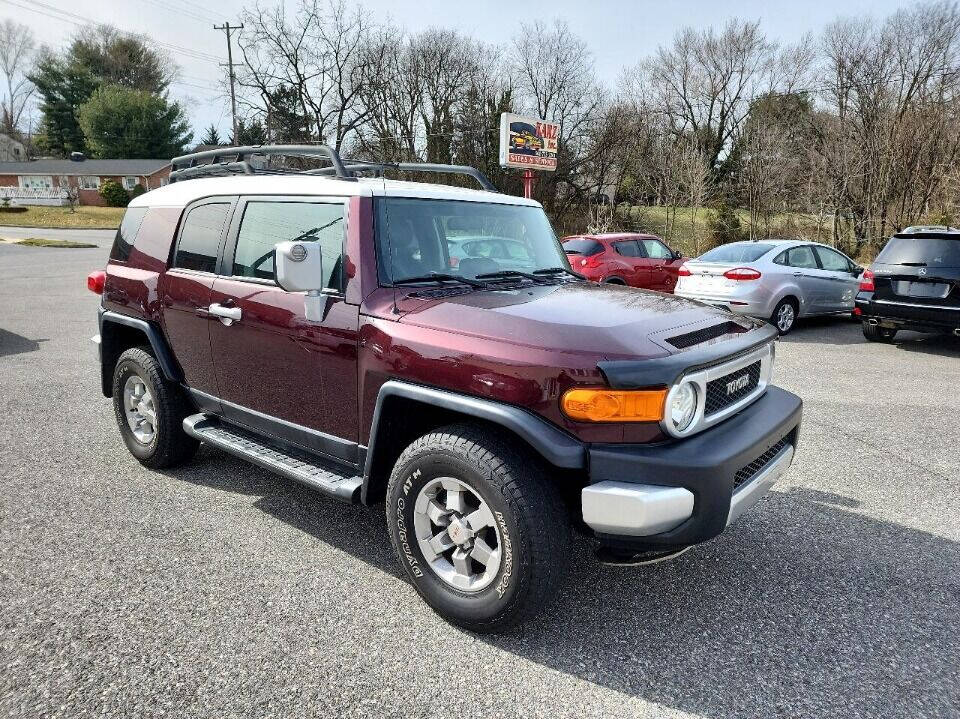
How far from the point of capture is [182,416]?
14.1 feet

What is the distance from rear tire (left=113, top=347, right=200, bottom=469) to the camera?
4.25 meters

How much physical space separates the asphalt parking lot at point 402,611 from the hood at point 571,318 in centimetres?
126

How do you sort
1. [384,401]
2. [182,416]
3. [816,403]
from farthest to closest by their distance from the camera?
[816,403], [182,416], [384,401]

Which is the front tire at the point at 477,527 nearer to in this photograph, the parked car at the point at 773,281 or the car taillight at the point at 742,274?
the parked car at the point at 773,281

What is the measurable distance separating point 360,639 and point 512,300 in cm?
164

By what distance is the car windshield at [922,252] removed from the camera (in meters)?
8.16

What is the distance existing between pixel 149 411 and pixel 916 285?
29.5ft

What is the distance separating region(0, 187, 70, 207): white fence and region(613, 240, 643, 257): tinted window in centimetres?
6741

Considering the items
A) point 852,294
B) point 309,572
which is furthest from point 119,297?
point 852,294

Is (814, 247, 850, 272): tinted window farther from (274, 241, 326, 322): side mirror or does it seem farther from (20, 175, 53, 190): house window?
(20, 175, 53, 190): house window

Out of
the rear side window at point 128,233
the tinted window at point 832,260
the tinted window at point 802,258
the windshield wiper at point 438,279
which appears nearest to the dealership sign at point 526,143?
the tinted window at point 832,260

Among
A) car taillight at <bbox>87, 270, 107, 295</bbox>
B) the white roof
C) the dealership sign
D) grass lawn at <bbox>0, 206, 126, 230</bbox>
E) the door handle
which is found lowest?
the door handle

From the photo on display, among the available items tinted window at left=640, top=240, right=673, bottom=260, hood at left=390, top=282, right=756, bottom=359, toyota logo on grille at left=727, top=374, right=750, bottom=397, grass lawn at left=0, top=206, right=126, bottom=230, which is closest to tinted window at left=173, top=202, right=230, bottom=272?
hood at left=390, top=282, right=756, bottom=359

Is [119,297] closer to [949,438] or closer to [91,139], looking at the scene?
[949,438]
